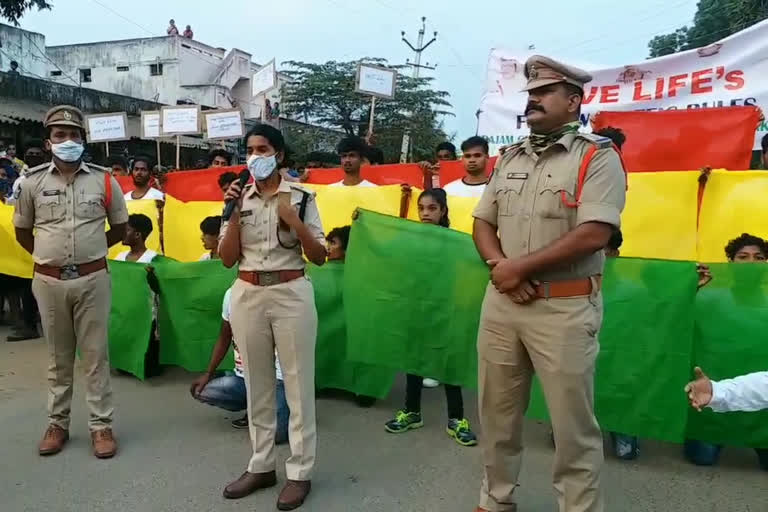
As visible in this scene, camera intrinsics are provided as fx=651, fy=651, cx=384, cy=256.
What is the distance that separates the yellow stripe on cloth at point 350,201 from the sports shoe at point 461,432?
2122 mm

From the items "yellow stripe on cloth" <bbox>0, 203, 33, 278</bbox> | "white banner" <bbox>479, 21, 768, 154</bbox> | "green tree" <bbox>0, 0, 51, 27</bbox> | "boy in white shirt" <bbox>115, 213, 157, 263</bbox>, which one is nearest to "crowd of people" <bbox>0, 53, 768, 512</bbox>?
"boy in white shirt" <bbox>115, 213, 157, 263</bbox>

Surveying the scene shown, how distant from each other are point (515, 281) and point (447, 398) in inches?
66.9

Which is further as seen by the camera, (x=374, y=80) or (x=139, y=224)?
(x=374, y=80)

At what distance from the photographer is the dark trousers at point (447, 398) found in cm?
397

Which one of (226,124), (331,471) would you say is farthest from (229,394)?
Answer: (226,124)

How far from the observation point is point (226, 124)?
336 inches

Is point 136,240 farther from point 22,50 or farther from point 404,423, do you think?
point 22,50

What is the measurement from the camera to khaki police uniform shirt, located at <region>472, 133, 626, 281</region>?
240 centimetres

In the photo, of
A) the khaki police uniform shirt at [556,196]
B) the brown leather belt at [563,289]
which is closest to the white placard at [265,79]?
the khaki police uniform shirt at [556,196]

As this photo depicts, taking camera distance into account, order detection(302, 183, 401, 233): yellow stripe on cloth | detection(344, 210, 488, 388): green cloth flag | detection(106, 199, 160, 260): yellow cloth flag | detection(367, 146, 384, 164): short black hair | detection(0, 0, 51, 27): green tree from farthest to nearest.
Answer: detection(0, 0, 51, 27): green tree, detection(367, 146, 384, 164): short black hair, detection(106, 199, 160, 260): yellow cloth flag, detection(302, 183, 401, 233): yellow stripe on cloth, detection(344, 210, 488, 388): green cloth flag

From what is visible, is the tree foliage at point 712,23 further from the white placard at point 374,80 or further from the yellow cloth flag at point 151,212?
the yellow cloth flag at point 151,212

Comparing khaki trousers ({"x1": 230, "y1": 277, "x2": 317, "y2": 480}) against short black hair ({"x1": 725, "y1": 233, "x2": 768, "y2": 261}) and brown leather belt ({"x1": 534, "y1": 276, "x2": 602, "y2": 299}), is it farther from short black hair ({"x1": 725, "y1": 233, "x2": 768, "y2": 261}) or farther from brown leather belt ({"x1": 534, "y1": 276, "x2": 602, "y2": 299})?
short black hair ({"x1": 725, "y1": 233, "x2": 768, "y2": 261})

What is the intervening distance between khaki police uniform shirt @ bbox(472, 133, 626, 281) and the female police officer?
3.23 ft

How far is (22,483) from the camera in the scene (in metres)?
3.35
